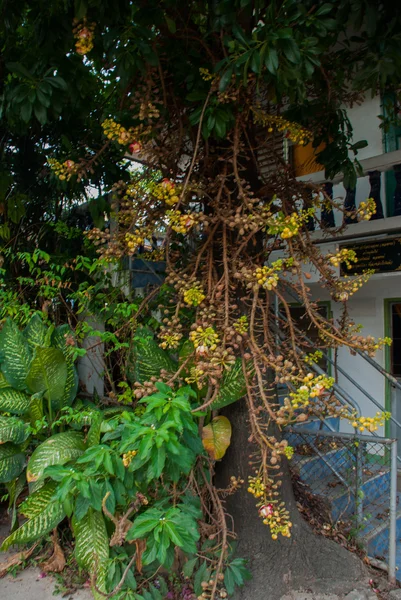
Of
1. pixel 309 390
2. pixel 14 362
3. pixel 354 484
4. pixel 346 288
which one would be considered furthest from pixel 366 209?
pixel 14 362

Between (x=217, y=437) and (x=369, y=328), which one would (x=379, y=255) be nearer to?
(x=369, y=328)

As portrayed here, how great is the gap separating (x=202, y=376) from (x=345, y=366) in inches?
152

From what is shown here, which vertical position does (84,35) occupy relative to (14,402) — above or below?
above

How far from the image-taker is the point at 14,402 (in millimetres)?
3486

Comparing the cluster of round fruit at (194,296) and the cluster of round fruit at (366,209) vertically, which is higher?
the cluster of round fruit at (366,209)

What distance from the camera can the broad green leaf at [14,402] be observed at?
11.4 ft

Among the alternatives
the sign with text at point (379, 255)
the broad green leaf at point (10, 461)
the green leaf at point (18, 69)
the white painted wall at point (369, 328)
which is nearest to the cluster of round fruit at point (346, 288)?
the sign with text at point (379, 255)

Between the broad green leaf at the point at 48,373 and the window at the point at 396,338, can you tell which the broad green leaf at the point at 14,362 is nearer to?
the broad green leaf at the point at 48,373

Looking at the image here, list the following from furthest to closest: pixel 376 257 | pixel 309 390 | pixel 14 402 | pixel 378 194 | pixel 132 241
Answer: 1. pixel 376 257
2. pixel 378 194
3. pixel 14 402
4. pixel 132 241
5. pixel 309 390

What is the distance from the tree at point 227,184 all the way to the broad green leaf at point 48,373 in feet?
3.12

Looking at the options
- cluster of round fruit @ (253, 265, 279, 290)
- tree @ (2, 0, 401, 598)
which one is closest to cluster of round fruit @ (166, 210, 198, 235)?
tree @ (2, 0, 401, 598)

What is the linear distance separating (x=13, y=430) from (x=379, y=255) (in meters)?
4.05

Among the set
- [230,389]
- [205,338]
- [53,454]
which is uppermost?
[205,338]

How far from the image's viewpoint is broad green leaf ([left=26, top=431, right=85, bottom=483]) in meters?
2.98
